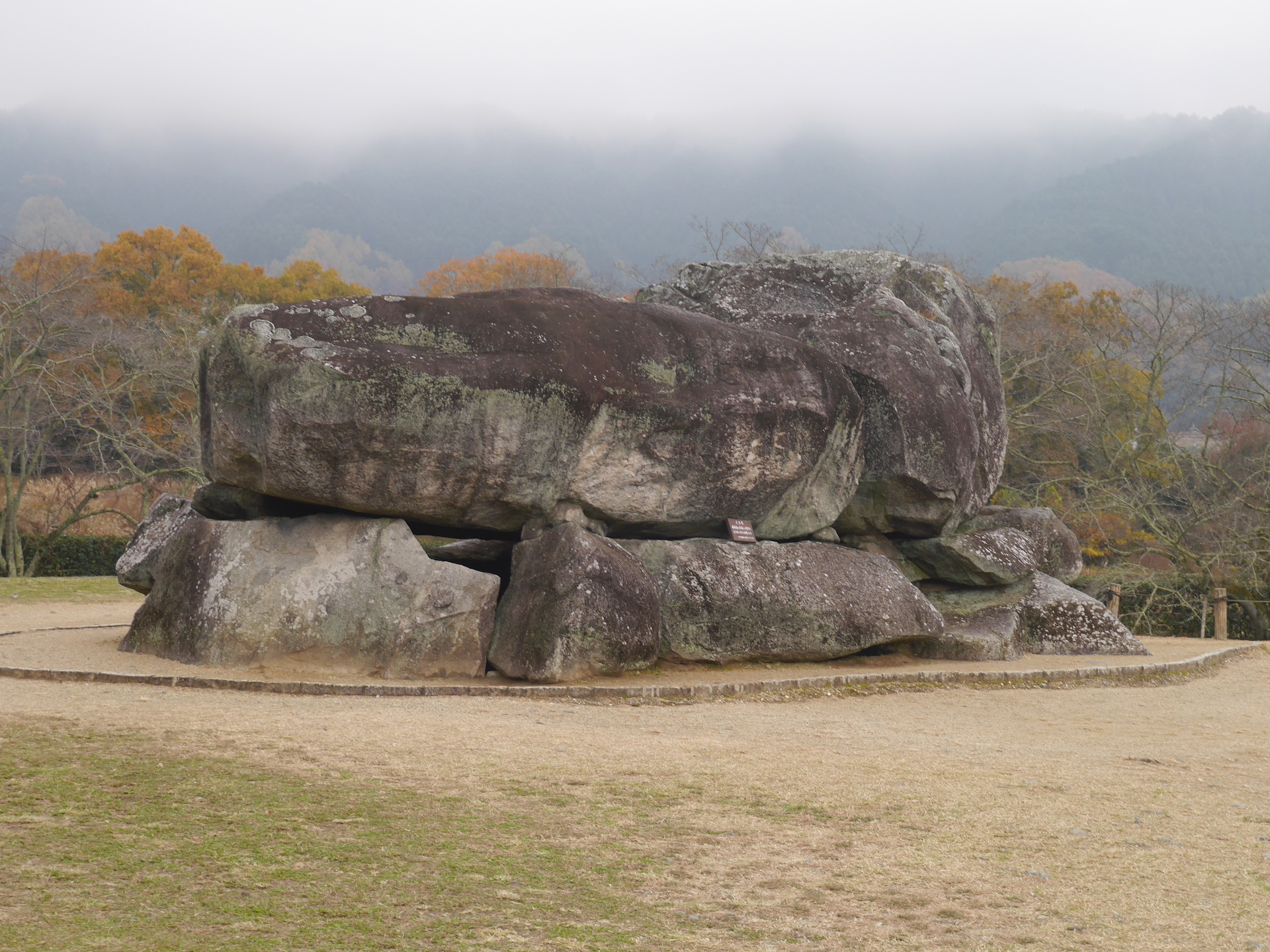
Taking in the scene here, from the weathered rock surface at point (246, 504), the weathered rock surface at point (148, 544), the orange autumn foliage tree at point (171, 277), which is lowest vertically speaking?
the weathered rock surface at point (148, 544)

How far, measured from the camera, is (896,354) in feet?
41.9

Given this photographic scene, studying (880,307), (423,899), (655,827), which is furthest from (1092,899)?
(880,307)

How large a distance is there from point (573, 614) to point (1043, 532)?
7335 millimetres

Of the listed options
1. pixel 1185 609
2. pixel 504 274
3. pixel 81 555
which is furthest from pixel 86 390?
pixel 1185 609

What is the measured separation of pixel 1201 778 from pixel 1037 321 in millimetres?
27228

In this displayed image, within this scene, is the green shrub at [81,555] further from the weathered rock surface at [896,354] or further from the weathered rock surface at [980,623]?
the weathered rock surface at [980,623]

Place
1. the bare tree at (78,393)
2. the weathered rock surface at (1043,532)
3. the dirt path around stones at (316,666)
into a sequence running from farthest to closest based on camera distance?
the bare tree at (78,393) < the weathered rock surface at (1043,532) < the dirt path around stones at (316,666)

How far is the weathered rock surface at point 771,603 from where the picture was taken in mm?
10672

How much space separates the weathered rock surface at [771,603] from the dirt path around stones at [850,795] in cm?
149

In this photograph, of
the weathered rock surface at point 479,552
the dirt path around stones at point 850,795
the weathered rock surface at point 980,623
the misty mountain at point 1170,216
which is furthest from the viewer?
the misty mountain at point 1170,216

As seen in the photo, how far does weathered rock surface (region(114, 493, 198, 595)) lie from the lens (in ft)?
38.2

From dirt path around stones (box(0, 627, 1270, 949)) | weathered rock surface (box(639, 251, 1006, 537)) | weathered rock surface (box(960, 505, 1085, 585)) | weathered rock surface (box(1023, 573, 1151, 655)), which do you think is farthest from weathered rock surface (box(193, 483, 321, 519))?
weathered rock surface (box(1023, 573, 1151, 655))

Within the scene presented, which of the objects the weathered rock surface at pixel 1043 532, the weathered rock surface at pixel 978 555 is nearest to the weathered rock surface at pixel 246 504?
the weathered rock surface at pixel 978 555

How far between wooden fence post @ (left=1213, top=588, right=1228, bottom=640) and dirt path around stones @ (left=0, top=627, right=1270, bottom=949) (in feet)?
37.0
